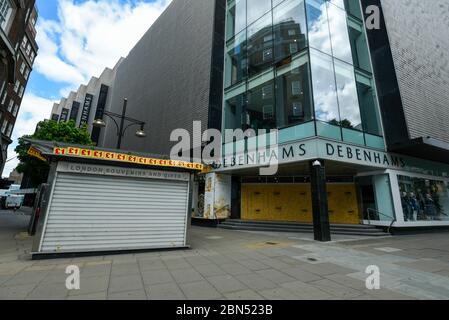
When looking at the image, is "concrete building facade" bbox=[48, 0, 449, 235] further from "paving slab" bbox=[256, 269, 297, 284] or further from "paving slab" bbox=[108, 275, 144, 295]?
"paving slab" bbox=[108, 275, 144, 295]

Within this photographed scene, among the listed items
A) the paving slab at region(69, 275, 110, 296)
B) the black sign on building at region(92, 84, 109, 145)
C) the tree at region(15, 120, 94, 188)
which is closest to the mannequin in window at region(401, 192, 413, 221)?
the paving slab at region(69, 275, 110, 296)

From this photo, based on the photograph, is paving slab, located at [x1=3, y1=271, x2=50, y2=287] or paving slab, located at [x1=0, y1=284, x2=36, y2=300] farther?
paving slab, located at [x1=3, y1=271, x2=50, y2=287]

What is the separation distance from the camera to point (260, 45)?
1702 cm

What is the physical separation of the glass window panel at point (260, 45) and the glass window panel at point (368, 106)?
6.34m

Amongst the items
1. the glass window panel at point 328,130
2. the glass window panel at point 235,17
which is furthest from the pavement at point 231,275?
the glass window panel at point 235,17

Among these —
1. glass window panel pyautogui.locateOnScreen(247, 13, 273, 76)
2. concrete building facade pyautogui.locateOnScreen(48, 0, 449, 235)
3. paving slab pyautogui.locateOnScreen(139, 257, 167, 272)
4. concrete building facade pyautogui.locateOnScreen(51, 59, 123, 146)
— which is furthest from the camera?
concrete building facade pyautogui.locateOnScreen(51, 59, 123, 146)

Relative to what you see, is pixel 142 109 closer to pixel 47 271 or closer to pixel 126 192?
pixel 126 192

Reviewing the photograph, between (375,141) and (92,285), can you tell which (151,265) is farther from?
(375,141)

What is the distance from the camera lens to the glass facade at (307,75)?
12.9 m

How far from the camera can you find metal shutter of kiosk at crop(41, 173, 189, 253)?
Result: 269 inches

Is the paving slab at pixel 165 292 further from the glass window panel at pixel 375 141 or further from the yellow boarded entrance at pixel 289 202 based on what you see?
the yellow boarded entrance at pixel 289 202

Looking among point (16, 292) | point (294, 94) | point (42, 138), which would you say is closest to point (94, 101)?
point (42, 138)

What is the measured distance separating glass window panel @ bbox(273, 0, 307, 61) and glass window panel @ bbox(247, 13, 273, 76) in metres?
0.55

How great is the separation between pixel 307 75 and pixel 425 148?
329 inches
